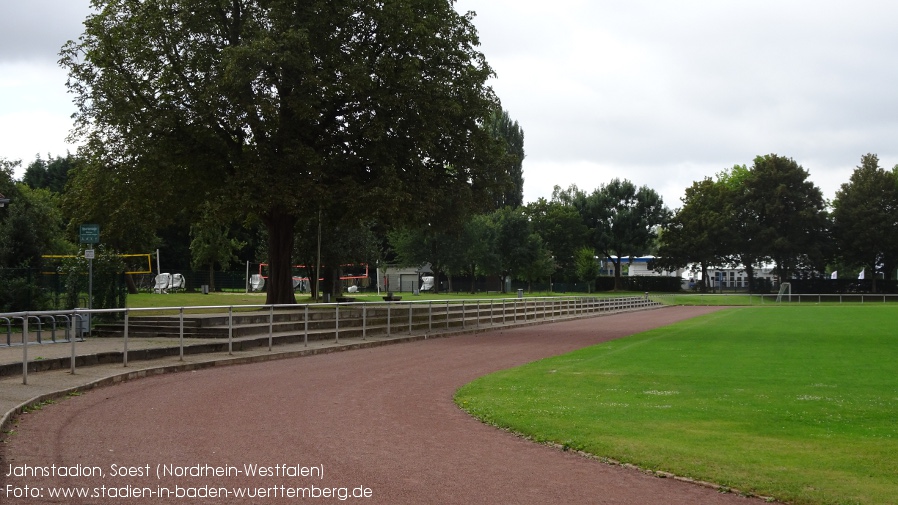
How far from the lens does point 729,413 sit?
37.6 ft

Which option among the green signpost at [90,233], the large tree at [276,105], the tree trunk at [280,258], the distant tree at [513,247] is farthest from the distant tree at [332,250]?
the distant tree at [513,247]

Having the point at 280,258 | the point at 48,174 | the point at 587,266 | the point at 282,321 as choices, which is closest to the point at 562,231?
the point at 587,266

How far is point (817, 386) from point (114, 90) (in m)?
22.7

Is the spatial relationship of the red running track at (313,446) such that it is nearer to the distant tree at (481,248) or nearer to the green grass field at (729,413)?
the green grass field at (729,413)

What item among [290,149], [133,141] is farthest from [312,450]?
[133,141]

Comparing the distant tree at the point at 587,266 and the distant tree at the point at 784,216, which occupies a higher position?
the distant tree at the point at 784,216

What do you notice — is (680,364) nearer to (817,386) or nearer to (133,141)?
(817,386)

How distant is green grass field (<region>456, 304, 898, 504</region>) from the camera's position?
7.98 meters

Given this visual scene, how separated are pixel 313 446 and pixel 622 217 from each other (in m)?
96.4

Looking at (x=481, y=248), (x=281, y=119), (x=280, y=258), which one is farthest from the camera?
(x=481, y=248)

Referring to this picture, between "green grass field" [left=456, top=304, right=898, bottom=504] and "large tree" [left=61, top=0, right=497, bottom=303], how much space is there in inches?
428

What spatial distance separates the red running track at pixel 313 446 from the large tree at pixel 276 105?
1272 cm

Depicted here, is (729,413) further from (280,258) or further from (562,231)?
(562,231)

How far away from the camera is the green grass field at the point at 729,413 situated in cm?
798
